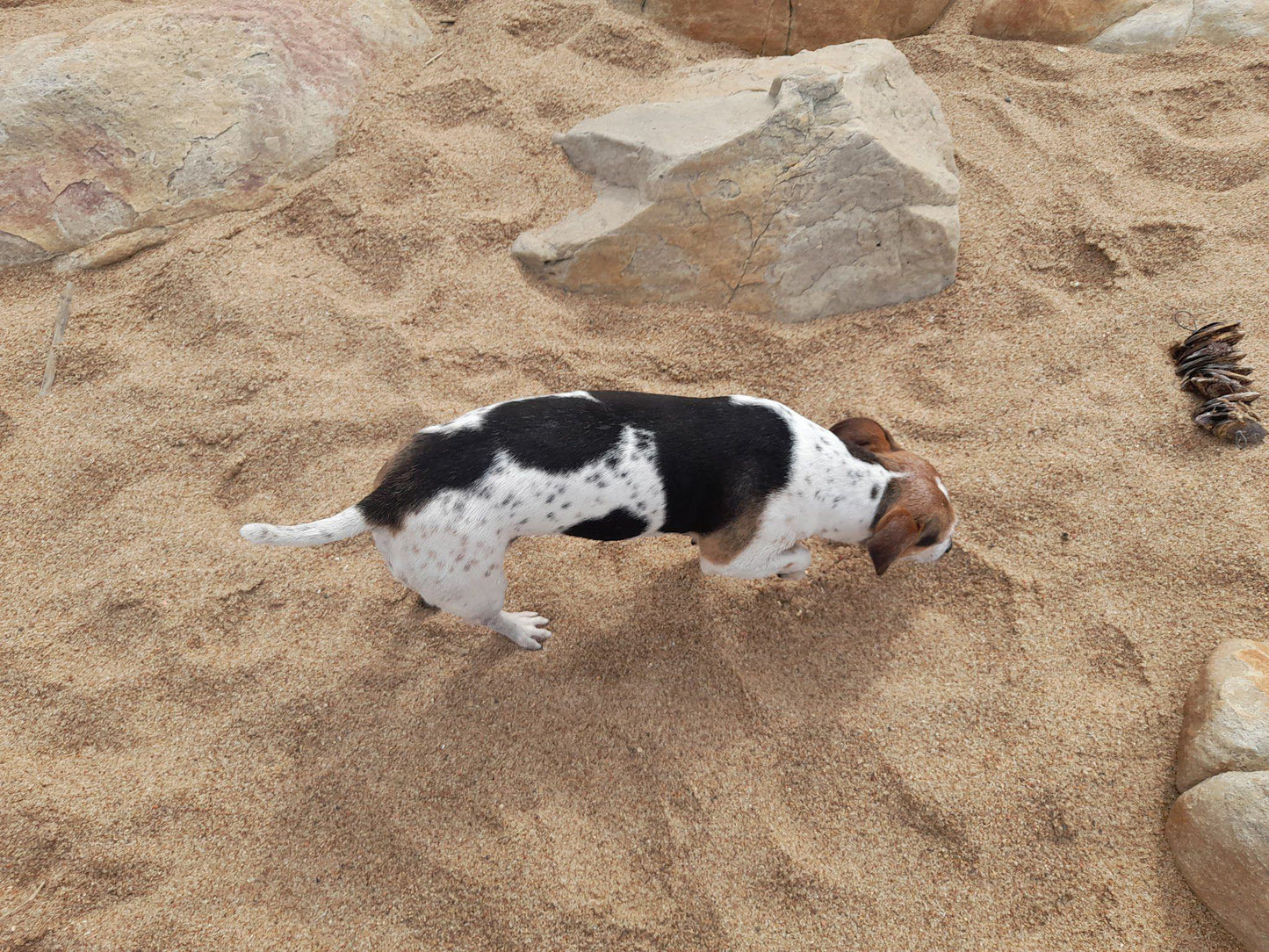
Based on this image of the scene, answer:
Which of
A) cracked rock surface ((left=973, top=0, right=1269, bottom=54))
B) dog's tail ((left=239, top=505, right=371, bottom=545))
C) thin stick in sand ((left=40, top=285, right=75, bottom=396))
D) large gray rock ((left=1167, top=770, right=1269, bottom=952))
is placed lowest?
A: large gray rock ((left=1167, top=770, right=1269, bottom=952))

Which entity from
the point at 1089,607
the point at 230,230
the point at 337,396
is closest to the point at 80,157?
the point at 230,230

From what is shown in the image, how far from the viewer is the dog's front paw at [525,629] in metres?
2.87

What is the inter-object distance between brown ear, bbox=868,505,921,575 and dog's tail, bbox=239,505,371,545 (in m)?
1.78

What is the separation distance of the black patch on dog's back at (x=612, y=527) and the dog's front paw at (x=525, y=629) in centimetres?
56

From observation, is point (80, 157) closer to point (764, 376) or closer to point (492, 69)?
point (492, 69)

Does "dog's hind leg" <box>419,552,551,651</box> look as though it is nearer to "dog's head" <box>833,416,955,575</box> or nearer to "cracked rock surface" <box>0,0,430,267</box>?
"dog's head" <box>833,416,955,575</box>

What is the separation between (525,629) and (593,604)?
0.34 metres

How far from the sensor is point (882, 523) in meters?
2.57

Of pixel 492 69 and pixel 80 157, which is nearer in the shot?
pixel 80 157

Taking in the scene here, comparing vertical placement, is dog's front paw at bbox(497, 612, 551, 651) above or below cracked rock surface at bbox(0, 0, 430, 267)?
below

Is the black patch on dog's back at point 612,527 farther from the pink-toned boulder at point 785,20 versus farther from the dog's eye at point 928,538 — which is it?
the pink-toned boulder at point 785,20

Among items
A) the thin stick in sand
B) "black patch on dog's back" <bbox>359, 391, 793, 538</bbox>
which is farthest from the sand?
"black patch on dog's back" <bbox>359, 391, 793, 538</bbox>

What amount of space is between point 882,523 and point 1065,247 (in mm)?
2386

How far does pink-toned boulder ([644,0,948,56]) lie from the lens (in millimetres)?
4746
